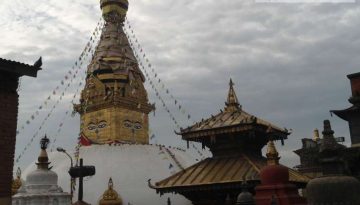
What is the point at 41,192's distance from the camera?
13.0 meters

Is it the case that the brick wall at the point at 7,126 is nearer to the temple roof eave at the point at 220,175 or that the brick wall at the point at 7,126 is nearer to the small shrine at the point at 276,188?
the temple roof eave at the point at 220,175

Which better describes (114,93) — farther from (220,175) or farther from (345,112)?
(220,175)

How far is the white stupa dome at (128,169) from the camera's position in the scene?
1091 inches

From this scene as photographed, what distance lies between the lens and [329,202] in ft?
25.6

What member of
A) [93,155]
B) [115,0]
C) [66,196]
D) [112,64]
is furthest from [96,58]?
[66,196]

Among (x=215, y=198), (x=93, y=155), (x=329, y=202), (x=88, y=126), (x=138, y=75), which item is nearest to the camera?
(x=329, y=202)

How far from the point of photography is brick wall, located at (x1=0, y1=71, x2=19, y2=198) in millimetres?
12684

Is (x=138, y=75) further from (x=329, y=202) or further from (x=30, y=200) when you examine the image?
(x=329, y=202)

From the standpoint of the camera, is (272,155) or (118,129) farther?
(118,129)

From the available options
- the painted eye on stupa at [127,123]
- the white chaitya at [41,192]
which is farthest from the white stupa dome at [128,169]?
the white chaitya at [41,192]

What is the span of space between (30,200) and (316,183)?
8773 millimetres

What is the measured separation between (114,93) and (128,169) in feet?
30.7

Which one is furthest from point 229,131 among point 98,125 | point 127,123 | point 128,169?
point 98,125

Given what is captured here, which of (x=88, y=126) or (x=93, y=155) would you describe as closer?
(x=93, y=155)
